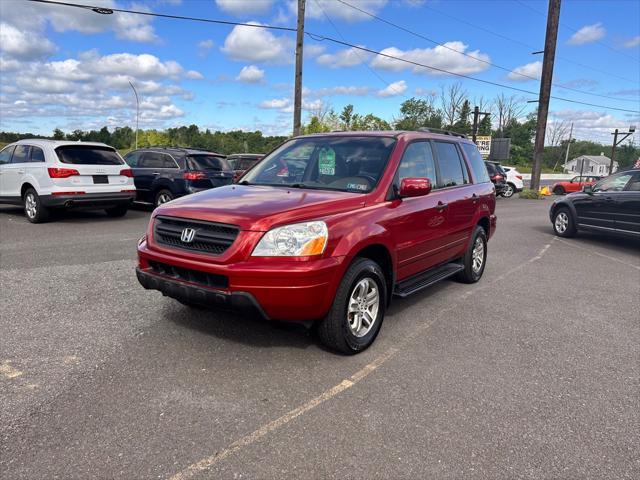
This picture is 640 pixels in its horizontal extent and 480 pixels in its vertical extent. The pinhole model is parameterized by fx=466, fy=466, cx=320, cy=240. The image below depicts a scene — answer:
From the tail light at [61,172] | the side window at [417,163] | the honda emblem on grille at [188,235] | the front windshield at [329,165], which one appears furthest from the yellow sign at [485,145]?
the honda emblem on grille at [188,235]

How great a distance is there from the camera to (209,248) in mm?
3480

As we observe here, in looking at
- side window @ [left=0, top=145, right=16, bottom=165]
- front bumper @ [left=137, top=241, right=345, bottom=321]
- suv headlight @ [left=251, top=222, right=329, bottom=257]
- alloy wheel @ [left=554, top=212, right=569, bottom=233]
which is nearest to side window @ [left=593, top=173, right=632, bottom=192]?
alloy wheel @ [left=554, top=212, right=569, bottom=233]

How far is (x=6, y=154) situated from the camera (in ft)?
35.4

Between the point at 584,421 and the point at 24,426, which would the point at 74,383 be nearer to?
the point at 24,426

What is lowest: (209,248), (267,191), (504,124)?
(209,248)

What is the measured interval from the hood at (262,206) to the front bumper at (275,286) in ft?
1.00

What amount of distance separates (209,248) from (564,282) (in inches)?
209

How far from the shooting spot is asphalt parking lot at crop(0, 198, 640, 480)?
2479 mm

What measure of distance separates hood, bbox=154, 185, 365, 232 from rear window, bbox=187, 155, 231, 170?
25.2 ft

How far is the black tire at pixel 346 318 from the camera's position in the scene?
352cm

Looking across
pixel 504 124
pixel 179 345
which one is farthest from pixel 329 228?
pixel 504 124

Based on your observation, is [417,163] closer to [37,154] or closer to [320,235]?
[320,235]

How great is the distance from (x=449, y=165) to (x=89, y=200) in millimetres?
7798

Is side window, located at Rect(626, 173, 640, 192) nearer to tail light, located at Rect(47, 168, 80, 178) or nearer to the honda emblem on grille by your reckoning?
the honda emblem on grille
